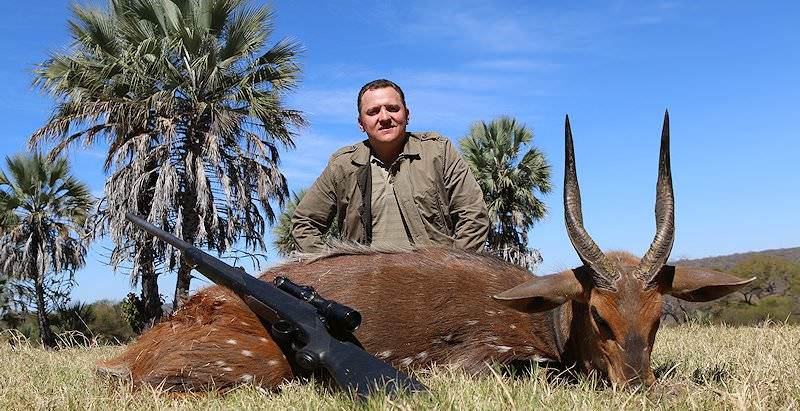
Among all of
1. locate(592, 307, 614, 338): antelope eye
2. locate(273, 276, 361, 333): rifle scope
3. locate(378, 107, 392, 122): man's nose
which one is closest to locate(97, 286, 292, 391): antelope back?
locate(273, 276, 361, 333): rifle scope

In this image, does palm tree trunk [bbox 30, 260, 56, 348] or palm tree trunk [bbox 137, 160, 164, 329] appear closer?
palm tree trunk [bbox 137, 160, 164, 329]

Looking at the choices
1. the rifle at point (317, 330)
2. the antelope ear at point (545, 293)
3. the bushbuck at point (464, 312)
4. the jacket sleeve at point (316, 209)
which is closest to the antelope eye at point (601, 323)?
the bushbuck at point (464, 312)

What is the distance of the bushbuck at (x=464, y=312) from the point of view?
3.28 meters

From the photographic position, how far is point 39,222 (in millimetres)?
23688

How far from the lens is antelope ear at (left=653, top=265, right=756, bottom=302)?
338 cm

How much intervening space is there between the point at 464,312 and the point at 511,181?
2589 centimetres

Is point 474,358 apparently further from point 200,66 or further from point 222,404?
point 200,66

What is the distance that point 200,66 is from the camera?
61.5 ft

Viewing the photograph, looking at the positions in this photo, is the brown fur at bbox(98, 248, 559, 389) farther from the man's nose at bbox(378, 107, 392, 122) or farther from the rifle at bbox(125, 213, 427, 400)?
the man's nose at bbox(378, 107, 392, 122)

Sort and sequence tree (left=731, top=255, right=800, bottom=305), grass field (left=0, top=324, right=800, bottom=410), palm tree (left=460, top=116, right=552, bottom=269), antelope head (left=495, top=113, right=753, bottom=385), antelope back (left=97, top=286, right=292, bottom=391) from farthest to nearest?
palm tree (left=460, top=116, right=552, bottom=269)
tree (left=731, top=255, right=800, bottom=305)
antelope back (left=97, top=286, right=292, bottom=391)
antelope head (left=495, top=113, right=753, bottom=385)
grass field (left=0, top=324, right=800, bottom=410)

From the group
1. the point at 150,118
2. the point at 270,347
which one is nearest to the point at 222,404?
the point at 270,347

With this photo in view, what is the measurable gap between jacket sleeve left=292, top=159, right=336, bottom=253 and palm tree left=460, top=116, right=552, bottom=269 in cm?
2390

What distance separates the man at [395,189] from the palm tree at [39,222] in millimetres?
20953

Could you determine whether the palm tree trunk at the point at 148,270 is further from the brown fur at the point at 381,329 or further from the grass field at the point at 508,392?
the brown fur at the point at 381,329
